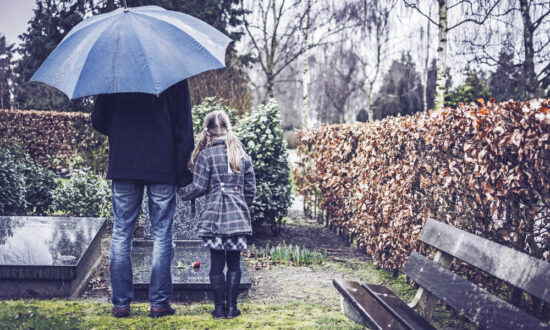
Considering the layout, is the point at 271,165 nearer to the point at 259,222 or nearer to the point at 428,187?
the point at 259,222

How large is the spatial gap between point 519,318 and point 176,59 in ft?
8.73

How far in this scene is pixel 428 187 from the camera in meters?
4.25

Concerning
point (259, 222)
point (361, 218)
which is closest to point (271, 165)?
point (259, 222)

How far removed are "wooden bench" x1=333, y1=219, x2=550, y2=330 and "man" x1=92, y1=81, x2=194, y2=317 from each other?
1417 millimetres

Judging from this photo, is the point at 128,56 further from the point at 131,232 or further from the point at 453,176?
the point at 453,176

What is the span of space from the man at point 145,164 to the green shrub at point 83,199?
4.07m

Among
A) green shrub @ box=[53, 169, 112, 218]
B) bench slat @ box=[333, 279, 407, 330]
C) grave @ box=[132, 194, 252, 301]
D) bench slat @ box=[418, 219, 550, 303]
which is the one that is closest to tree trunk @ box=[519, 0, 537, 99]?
grave @ box=[132, 194, 252, 301]

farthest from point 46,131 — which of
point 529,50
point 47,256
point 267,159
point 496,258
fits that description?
point 529,50

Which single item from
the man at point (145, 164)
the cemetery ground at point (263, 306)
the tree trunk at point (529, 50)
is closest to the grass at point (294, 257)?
the cemetery ground at point (263, 306)

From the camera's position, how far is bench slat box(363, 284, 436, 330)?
257 cm

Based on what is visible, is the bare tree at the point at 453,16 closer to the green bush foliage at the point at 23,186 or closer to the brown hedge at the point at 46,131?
the green bush foliage at the point at 23,186

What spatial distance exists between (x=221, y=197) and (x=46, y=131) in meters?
12.7

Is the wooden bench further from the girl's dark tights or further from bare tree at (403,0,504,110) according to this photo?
bare tree at (403,0,504,110)

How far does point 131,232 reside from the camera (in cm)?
353
